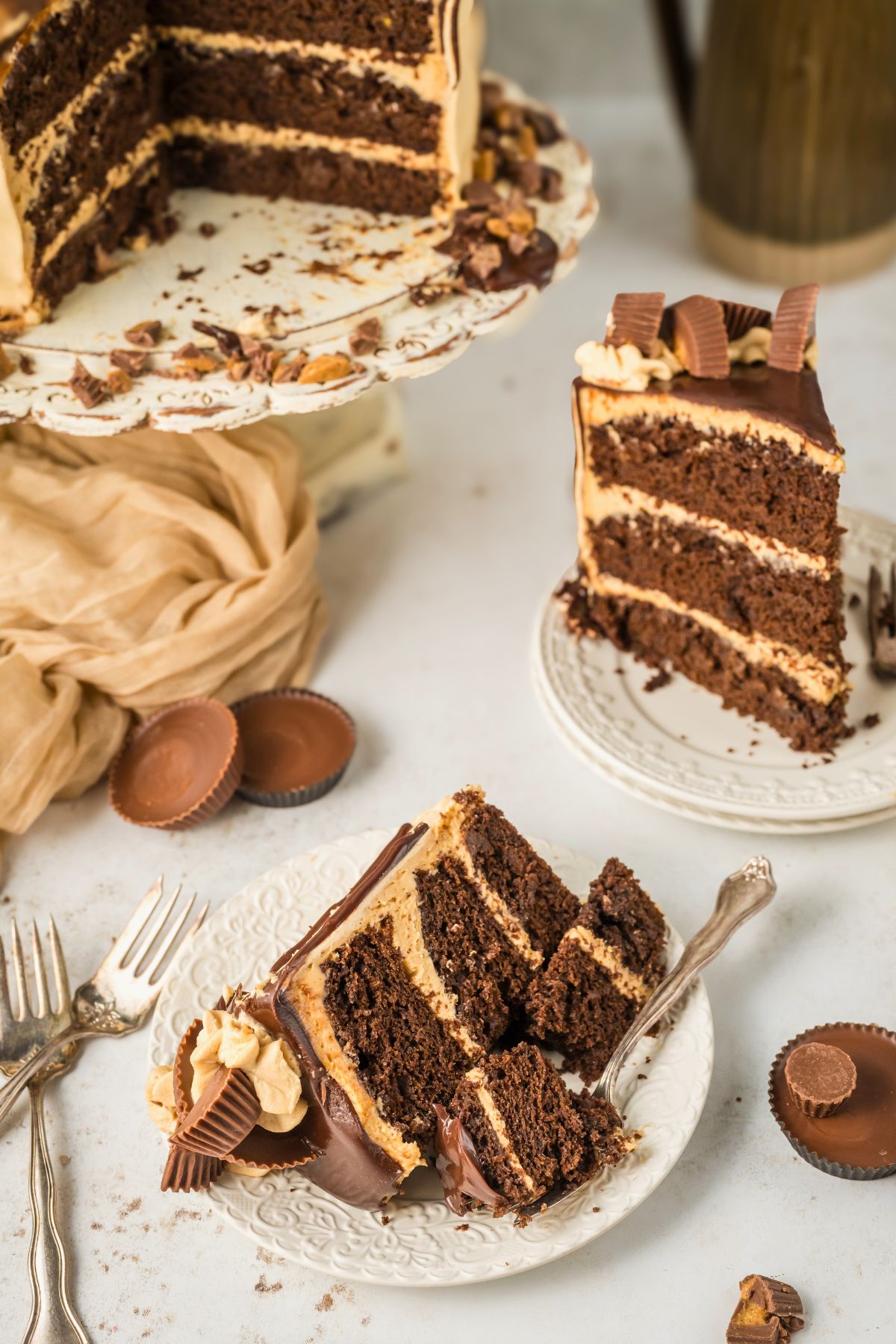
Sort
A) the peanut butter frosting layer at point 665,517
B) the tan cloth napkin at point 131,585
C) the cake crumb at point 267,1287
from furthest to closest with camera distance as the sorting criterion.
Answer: the tan cloth napkin at point 131,585
the peanut butter frosting layer at point 665,517
the cake crumb at point 267,1287

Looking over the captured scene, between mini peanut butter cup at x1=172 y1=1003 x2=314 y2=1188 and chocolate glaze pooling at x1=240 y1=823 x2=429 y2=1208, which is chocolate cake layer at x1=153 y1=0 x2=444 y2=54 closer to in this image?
chocolate glaze pooling at x1=240 y1=823 x2=429 y2=1208

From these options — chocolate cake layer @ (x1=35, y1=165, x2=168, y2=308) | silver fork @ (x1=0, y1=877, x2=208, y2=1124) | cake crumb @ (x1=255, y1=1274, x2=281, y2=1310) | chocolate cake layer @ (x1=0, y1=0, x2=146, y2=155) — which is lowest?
cake crumb @ (x1=255, y1=1274, x2=281, y2=1310)

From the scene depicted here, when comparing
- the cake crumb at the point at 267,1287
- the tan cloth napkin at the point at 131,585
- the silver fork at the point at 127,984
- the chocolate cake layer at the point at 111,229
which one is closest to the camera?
the cake crumb at the point at 267,1287

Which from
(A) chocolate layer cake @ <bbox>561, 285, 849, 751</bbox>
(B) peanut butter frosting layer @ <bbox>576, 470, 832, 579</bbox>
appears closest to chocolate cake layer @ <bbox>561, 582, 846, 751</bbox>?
(A) chocolate layer cake @ <bbox>561, 285, 849, 751</bbox>

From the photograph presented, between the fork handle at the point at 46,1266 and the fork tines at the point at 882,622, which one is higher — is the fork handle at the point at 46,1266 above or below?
below

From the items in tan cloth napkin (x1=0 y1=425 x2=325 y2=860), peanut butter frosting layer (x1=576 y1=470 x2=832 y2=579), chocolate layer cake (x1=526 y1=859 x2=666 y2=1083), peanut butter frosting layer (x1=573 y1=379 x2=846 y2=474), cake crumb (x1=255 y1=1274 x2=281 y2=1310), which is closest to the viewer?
cake crumb (x1=255 y1=1274 x2=281 y2=1310)

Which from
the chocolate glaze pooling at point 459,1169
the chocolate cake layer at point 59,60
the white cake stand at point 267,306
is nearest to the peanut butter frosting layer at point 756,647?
the white cake stand at point 267,306

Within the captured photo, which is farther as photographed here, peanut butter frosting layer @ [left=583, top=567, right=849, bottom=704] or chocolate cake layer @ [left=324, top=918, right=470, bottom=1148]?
peanut butter frosting layer @ [left=583, top=567, right=849, bottom=704]

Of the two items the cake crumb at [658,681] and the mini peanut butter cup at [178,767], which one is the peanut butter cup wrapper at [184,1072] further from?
the cake crumb at [658,681]

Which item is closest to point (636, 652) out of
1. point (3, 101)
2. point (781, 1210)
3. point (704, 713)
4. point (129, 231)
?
point (704, 713)
